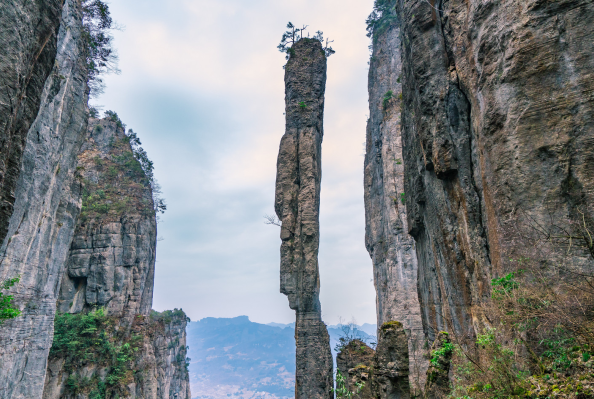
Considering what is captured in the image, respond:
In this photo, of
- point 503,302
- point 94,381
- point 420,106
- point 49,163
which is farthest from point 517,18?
point 94,381

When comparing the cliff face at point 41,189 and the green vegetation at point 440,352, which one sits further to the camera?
the cliff face at point 41,189

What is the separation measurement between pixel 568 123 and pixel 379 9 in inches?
1073

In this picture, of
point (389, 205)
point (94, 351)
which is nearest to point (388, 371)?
point (389, 205)

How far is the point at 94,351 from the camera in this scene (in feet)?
80.5

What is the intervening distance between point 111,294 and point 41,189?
1616cm

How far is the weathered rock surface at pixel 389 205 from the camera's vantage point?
20844 millimetres

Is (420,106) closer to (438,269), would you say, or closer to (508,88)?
(508,88)

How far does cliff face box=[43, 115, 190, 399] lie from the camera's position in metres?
23.7

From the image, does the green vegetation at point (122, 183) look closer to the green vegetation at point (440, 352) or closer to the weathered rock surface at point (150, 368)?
the weathered rock surface at point (150, 368)

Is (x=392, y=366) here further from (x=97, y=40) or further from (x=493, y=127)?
(x=97, y=40)

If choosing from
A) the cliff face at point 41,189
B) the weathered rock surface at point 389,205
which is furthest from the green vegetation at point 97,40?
the weathered rock surface at point 389,205

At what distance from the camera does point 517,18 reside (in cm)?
684

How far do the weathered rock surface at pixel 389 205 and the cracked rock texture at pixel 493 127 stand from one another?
8.64 metres

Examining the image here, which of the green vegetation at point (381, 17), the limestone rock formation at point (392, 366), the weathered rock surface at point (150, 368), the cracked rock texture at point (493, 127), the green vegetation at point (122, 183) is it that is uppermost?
the green vegetation at point (381, 17)
